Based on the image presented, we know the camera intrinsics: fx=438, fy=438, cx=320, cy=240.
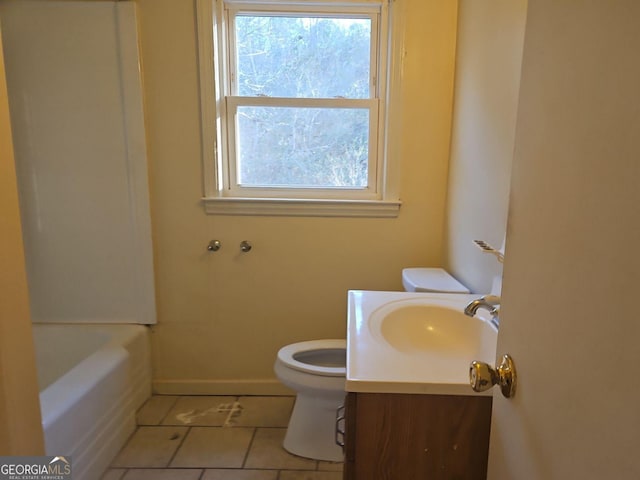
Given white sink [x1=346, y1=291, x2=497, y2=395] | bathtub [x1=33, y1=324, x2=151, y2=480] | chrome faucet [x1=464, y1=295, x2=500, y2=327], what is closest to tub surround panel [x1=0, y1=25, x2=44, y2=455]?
bathtub [x1=33, y1=324, x2=151, y2=480]

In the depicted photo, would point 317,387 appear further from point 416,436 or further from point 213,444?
point 416,436

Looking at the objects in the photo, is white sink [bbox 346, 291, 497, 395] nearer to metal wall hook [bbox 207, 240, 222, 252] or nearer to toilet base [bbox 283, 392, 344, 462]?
toilet base [bbox 283, 392, 344, 462]

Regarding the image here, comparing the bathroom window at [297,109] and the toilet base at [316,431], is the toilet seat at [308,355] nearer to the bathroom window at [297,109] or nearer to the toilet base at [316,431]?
the toilet base at [316,431]

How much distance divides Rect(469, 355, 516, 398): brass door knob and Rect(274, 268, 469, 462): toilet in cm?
102

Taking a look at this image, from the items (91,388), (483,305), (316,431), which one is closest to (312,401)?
(316,431)

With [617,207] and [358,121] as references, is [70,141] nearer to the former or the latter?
[358,121]

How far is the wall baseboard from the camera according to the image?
2.32 metres

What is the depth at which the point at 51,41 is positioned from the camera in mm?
1994

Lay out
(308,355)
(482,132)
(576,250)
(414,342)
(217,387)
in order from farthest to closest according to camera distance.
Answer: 1. (217,387)
2. (308,355)
3. (482,132)
4. (414,342)
5. (576,250)

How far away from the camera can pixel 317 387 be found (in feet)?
5.60

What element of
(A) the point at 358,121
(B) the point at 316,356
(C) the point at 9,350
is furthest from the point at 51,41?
(B) the point at 316,356

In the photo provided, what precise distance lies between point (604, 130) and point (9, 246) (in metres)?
1.01

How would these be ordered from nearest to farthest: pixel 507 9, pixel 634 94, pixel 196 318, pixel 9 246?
pixel 634 94
pixel 9 246
pixel 507 9
pixel 196 318

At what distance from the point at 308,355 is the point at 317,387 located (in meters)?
0.28
